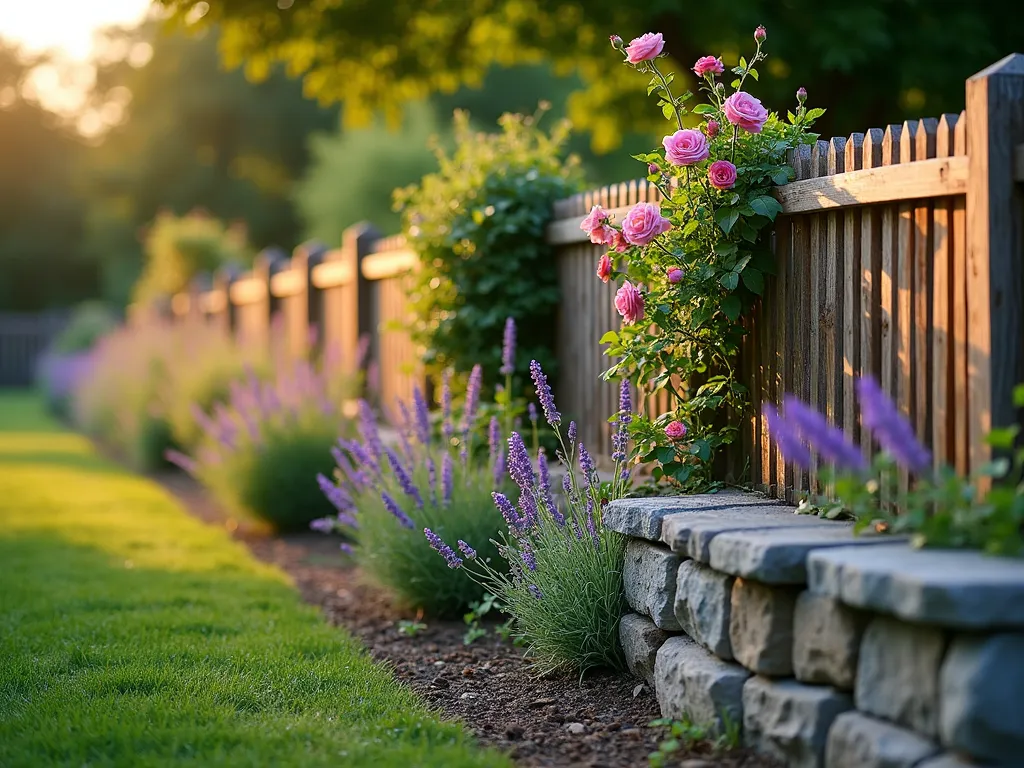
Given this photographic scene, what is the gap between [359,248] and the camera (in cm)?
853

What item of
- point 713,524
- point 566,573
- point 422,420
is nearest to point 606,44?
point 422,420

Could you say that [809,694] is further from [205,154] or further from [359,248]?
[205,154]

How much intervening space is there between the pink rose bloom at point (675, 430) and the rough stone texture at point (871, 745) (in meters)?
1.44

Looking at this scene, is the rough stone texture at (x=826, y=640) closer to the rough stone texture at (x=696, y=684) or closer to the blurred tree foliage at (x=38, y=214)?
the rough stone texture at (x=696, y=684)

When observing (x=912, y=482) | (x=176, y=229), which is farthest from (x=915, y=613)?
(x=176, y=229)

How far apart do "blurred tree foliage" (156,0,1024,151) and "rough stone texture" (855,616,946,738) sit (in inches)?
208

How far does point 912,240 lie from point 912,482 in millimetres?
684

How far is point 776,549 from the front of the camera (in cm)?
282

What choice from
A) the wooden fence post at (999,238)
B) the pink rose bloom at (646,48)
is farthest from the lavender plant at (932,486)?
the pink rose bloom at (646,48)

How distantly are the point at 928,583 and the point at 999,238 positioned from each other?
98 centimetres

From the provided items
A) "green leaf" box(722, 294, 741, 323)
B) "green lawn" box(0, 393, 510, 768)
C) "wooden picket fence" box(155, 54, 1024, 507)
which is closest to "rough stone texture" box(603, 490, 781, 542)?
"wooden picket fence" box(155, 54, 1024, 507)

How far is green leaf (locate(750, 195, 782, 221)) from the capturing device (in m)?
3.71

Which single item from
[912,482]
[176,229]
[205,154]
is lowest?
[912,482]

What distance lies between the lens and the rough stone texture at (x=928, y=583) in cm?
230
